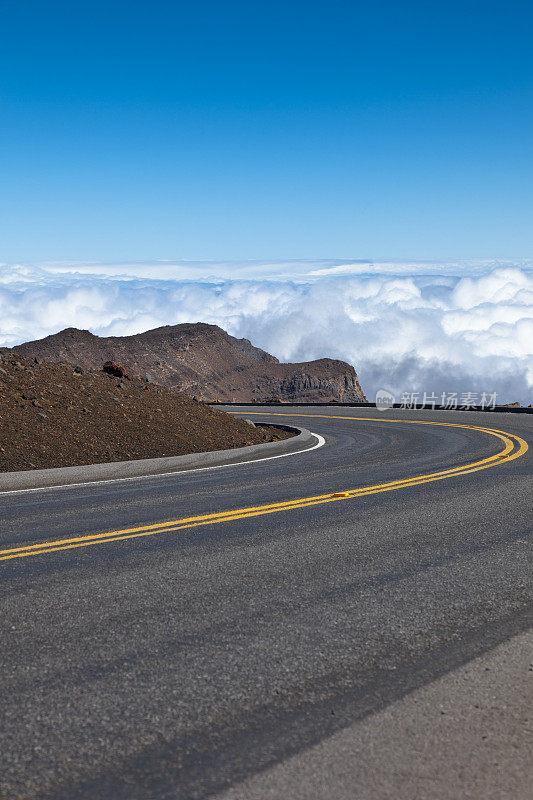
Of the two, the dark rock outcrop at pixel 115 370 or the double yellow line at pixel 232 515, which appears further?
the dark rock outcrop at pixel 115 370

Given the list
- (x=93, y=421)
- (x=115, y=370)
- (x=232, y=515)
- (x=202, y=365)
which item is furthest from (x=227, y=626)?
(x=202, y=365)

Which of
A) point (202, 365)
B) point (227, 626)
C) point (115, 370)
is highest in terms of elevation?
point (115, 370)

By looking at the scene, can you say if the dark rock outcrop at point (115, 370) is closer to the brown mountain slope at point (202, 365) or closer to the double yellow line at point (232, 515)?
the double yellow line at point (232, 515)

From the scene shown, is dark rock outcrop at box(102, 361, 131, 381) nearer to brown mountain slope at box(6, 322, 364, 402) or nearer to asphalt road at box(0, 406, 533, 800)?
asphalt road at box(0, 406, 533, 800)

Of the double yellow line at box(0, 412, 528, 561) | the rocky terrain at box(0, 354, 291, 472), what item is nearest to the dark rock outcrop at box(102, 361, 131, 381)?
the rocky terrain at box(0, 354, 291, 472)

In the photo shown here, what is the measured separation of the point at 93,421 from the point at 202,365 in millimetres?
73902

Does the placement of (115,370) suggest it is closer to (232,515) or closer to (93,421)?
(93,421)

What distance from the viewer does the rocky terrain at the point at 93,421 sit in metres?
12.9

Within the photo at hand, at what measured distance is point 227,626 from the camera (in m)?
4.39

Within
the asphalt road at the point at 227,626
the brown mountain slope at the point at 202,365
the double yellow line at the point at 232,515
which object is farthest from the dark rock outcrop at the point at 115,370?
the brown mountain slope at the point at 202,365

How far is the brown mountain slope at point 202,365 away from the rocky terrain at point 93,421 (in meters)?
59.4

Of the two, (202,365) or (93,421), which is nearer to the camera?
(93,421)

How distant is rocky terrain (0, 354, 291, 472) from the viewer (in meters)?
12.9

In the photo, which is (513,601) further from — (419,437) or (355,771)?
(419,437)
